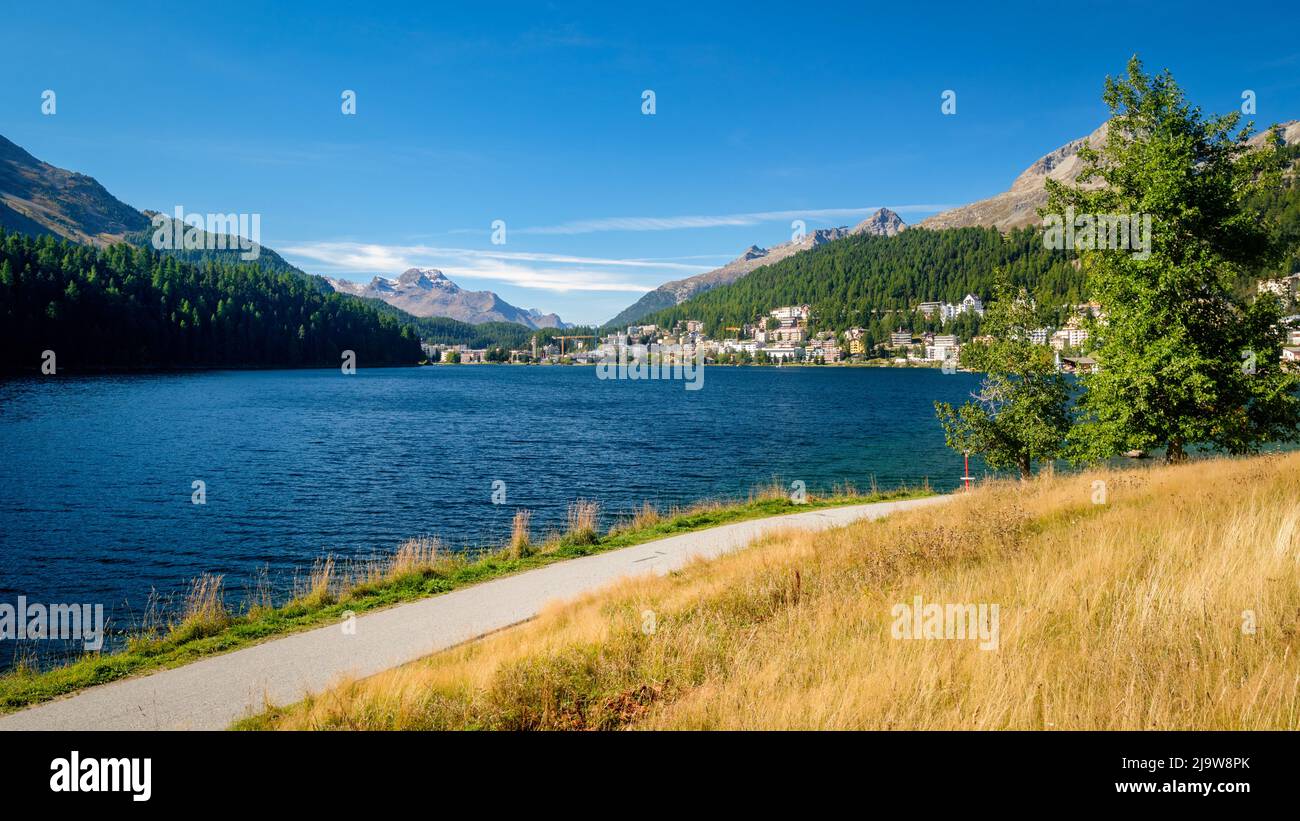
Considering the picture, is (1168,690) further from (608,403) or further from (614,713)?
(608,403)

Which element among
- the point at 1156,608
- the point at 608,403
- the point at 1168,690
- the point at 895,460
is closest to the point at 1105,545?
the point at 1156,608

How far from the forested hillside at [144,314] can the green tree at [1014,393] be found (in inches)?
5483

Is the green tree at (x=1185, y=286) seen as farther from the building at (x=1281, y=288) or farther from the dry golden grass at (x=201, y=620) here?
the dry golden grass at (x=201, y=620)

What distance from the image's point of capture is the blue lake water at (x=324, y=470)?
21.2m

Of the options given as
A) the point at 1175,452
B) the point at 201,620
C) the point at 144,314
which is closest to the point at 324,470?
the point at 201,620

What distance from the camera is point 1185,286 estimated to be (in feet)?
61.5

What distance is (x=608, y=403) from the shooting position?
91562 mm

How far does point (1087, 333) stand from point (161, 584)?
93.8ft

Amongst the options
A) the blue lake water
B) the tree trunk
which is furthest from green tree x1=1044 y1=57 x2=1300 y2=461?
the blue lake water

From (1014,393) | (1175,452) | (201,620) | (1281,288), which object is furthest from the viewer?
(1014,393)

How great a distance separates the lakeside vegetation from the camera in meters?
10.8

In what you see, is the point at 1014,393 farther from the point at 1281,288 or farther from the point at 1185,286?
the point at 1281,288

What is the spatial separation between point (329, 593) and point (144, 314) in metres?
154

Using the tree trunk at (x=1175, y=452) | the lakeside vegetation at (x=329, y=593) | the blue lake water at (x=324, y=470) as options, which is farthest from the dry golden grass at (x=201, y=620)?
the tree trunk at (x=1175, y=452)
